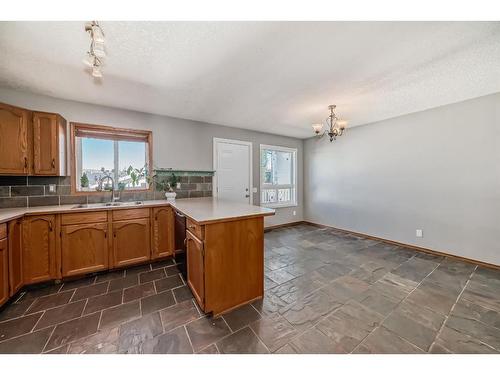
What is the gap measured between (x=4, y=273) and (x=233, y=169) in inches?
128

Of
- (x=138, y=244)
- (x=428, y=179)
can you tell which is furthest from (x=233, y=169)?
(x=428, y=179)

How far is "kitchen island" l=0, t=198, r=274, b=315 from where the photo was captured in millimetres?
1687

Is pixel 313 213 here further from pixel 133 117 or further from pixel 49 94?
pixel 49 94

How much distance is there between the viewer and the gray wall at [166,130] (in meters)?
2.54

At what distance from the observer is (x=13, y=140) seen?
2145 mm

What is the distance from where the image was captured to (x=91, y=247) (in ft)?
7.79

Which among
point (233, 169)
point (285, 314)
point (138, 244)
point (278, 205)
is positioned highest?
point (233, 169)

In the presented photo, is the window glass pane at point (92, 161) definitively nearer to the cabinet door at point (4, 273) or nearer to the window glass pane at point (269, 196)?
the cabinet door at point (4, 273)

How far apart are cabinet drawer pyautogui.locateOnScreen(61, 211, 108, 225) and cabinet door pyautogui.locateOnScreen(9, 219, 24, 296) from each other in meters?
0.35

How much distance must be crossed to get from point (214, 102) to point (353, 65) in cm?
180

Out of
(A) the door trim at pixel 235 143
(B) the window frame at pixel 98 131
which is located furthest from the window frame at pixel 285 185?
(B) the window frame at pixel 98 131

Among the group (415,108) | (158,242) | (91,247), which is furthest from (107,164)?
(415,108)

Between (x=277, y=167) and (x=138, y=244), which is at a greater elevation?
(x=277, y=167)

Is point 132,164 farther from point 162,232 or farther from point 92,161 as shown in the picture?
point 162,232
